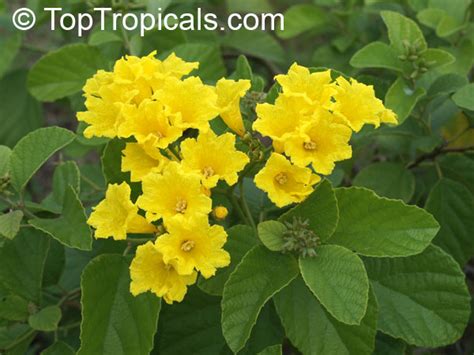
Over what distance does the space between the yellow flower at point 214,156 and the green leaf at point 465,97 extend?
2.00 feet

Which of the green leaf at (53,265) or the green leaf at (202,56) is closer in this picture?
the green leaf at (53,265)

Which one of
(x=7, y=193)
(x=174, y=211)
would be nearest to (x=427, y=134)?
(x=174, y=211)

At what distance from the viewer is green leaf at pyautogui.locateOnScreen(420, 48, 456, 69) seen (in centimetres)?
180

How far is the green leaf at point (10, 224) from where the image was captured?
4.67 feet

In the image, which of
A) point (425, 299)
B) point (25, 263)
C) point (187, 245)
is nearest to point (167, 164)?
point (187, 245)

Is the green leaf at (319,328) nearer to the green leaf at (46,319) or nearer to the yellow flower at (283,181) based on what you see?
the yellow flower at (283,181)

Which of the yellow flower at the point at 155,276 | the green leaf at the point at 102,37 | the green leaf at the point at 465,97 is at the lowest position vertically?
the yellow flower at the point at 155,276

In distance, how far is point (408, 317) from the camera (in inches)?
59.2

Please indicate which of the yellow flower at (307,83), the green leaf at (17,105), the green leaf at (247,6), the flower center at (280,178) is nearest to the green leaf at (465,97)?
the yellow flower at (307,83)

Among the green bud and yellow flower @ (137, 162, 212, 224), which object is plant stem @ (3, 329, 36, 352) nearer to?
yellow flower @ (137, 162, 212, 224)

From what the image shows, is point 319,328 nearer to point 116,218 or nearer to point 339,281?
point 339,281

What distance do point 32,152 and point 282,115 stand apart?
580mm

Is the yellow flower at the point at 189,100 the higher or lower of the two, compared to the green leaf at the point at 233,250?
higher

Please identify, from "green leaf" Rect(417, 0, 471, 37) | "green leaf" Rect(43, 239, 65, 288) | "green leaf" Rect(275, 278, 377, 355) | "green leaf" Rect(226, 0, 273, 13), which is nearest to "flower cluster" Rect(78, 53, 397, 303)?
"green leaf" Rect(275, 278, 377, 355)
